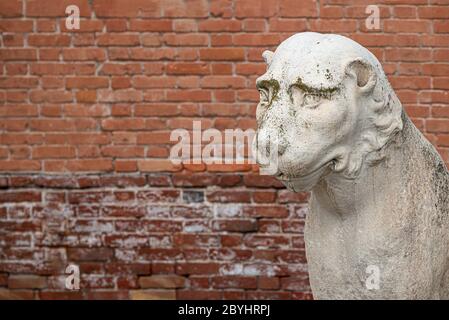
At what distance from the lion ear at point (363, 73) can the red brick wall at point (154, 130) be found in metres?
2.77

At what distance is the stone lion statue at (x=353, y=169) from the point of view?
2.25 meters

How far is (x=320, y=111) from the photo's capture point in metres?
2.25

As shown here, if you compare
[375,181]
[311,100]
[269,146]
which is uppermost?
[311,100]

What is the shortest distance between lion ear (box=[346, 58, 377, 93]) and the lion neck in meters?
0.20

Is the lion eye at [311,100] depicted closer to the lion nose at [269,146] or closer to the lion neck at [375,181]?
the lion nose at [269,146]

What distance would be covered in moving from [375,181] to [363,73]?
33cm

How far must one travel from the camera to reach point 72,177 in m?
5.14

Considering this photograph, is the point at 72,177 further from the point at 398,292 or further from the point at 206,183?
the point at 398,292

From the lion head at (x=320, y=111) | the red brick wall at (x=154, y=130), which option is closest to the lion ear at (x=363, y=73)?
the lion head at (x=320, y=111)

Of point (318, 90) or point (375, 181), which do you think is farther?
point (375, 181)

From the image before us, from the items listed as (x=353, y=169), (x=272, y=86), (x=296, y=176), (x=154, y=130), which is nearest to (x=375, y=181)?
(x=353, y=169)

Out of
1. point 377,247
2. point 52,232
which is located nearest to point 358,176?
point 377,247

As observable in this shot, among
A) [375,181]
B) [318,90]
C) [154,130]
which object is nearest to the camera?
[318,90]

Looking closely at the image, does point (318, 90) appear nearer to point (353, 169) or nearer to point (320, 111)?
point (320, 111)
